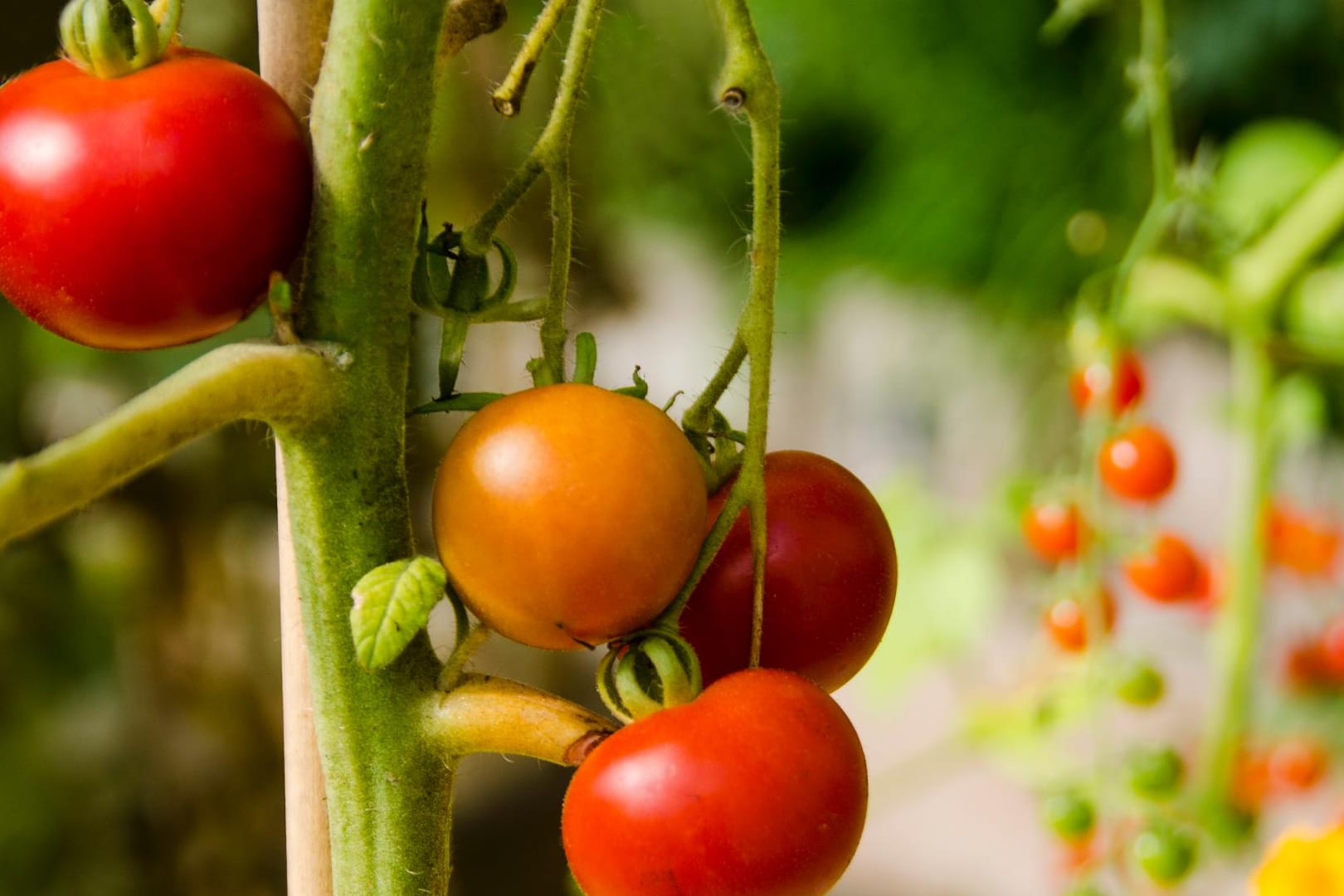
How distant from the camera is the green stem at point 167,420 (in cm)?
13

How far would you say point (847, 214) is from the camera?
69 cm

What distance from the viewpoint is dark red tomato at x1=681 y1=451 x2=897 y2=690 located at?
18cm

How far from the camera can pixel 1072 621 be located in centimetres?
55

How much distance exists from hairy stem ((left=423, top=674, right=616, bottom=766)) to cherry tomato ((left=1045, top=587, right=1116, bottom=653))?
417 mm

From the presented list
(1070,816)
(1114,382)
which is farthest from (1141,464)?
(1070,816)

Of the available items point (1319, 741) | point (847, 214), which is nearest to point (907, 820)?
point (1319, 741)

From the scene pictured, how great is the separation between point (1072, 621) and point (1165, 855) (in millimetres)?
111

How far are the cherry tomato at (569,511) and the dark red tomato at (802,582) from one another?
0.04ft

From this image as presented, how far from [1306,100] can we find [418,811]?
654 mm

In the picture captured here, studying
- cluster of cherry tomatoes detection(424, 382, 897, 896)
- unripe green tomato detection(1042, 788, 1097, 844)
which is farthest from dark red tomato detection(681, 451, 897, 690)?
unripe green tomato detection(1042, 788, 1097, 844)

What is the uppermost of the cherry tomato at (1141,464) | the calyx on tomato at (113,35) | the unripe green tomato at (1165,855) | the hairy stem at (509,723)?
the calyx on tomato at (113,35)

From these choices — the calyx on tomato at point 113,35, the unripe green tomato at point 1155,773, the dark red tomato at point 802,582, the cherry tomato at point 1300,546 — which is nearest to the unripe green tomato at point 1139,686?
the unripe green tomato at point 1155,773

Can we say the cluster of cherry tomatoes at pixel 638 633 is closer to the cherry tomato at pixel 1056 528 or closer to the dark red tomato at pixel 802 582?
the dark red tomato at pixel 802 582

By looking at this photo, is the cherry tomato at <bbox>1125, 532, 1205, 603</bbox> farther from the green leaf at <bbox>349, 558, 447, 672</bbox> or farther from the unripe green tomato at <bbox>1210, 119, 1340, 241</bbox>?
the green leaf at <bbox>349, 558, 447, 672</bbox>
